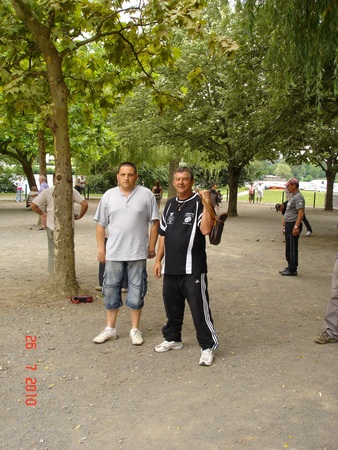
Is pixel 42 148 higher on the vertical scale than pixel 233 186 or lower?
higher

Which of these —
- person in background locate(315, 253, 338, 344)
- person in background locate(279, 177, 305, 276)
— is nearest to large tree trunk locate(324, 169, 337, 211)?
person in background locate(279, 177, 305, 276)

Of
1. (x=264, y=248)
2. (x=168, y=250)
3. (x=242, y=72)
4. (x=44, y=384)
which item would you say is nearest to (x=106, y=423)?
(x=44, y=384)

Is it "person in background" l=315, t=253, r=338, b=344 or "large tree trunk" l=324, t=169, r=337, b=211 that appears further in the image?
"large tree trunk" l=324, t=169, r=337, b=211

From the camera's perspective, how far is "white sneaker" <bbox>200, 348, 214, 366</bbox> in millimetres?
4617

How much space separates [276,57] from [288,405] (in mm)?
5167

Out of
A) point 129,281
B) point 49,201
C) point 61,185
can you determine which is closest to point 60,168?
point 61,185

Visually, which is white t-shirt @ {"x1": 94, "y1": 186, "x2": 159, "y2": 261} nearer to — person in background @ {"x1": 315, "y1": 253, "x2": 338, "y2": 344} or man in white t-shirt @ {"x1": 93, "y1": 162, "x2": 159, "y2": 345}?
man in white t-shirt @ {"x1": 93, "y1": 162, "x2": 159, "y2": 345}

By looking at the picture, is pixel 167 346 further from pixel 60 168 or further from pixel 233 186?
pixel 233 186

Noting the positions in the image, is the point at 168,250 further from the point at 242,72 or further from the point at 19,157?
the point at 19,157

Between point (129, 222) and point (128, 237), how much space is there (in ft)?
0.50

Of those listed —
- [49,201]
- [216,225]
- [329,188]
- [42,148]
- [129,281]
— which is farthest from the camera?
[329,188]

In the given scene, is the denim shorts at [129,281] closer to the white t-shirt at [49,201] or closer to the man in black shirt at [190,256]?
the man in black shirt at [190,256]

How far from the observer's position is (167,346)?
16.4ft

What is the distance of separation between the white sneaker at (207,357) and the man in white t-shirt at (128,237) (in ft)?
2.59
